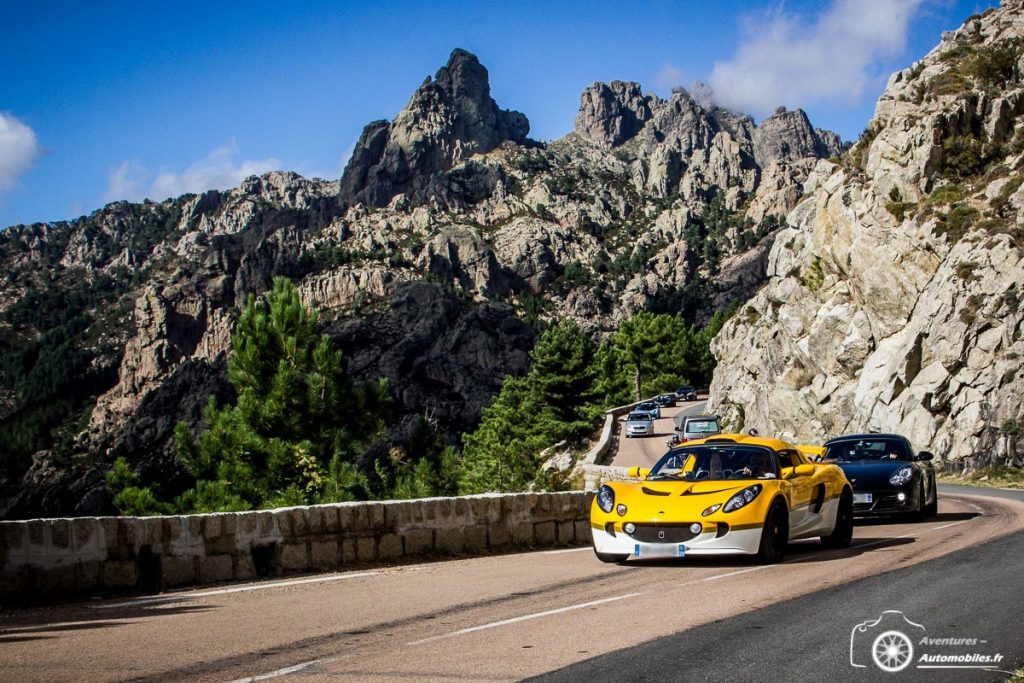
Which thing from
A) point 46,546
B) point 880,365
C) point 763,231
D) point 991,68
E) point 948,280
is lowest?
point 46,546

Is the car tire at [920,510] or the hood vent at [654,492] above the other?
the hood vent at [654,492]

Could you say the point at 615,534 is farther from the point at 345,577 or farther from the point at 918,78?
the point at 918,78

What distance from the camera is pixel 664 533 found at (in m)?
10.3

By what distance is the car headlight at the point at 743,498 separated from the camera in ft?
33.8

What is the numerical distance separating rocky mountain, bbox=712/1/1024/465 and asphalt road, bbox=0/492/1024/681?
28790 mm

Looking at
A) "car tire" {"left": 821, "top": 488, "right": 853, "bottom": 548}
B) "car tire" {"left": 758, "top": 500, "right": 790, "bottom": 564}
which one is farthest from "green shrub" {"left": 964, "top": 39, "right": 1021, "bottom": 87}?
"car tire" {"left": 758, "top": 500, "right": 790, "bottom": 564}

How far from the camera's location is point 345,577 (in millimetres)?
10781

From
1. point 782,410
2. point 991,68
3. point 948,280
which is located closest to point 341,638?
point 948,280

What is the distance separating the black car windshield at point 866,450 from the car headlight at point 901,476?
83cm

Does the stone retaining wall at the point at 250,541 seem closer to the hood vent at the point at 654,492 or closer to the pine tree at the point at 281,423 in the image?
the hood vent at the point at 654,492


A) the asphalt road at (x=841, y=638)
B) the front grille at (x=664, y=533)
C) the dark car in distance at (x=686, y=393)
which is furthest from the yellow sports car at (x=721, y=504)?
the dark car in distance at (x=686, y=393)

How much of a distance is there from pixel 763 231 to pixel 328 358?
534 feet

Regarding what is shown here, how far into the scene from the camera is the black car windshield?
17.0 meters

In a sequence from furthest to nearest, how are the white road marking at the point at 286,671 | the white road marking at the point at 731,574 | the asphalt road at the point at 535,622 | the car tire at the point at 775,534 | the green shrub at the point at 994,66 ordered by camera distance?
1. the green shrub at the point at 994,66
2. the car tire at the point at 775,534
3. the white road marking at the point at 731,574
4. the asphalt road at the point at 535,622
5. the white road marking at the point at 286,671
